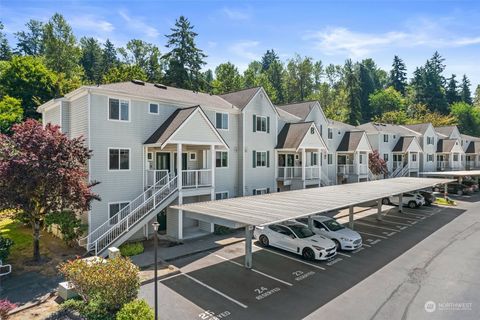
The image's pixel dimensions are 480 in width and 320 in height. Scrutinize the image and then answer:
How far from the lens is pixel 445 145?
5425 cm

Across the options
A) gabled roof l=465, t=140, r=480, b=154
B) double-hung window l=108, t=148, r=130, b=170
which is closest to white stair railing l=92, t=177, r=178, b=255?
double-hung window l=108, t=148, r=130, b=170

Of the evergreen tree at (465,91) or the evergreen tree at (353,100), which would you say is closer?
the evergreen tree at (353,100)

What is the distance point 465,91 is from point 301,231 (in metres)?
108

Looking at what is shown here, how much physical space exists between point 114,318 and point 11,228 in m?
17.1

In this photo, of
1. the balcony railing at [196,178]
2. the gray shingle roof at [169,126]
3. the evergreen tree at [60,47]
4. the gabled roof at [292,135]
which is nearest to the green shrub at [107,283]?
the gray shingle roof at [169,126]

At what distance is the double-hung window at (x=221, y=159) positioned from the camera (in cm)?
2481

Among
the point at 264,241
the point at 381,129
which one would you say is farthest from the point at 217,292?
the point at 381,129

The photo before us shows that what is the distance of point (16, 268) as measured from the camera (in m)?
15.1

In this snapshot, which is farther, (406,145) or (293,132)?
(406,145)

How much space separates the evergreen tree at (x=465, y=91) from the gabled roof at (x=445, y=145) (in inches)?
2153

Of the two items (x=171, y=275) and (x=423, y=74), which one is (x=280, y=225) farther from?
(x=423, y=74)

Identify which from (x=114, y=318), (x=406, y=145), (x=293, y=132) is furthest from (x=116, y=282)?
(x=406, y=145)

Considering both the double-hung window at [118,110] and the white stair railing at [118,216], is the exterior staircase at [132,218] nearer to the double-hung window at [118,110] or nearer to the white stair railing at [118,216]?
the white stair railing at [118,216]

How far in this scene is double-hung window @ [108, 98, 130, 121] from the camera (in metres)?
18.9
